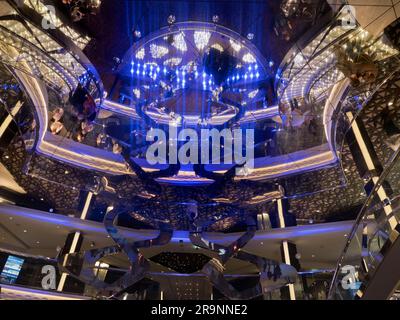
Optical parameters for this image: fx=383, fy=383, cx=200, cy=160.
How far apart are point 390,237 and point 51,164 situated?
8.35m

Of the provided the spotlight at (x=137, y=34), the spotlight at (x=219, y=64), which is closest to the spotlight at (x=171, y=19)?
the spotlight at (x=137, y=34)

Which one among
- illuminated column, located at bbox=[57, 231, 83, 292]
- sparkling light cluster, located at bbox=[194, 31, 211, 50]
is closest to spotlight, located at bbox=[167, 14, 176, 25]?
sparkling light cluster, located at bbox=[194, 31, 211, 50]

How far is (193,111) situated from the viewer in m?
7.95

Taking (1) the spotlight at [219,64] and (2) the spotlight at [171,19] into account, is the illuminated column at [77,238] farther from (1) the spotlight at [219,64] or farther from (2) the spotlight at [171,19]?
(2) the spotlight at [171,19]

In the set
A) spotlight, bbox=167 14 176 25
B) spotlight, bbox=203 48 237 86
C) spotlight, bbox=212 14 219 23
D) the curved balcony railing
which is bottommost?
the curved balcony railing

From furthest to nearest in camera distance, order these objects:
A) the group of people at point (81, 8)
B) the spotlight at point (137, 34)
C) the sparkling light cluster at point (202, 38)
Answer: the spotlight at point (137, 34), the sparkling light cluster at point (202, 38), the group of people at point (81, 8)

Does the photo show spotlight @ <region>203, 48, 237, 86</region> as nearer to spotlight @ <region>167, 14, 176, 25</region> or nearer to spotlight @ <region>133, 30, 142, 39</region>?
spotlight @ <region>167, 14, 176, 25</region>

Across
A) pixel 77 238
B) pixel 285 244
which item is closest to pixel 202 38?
pixel 285 244

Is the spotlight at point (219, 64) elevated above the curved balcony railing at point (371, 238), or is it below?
above

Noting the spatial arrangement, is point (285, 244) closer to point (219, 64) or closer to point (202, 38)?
point (219, 64)

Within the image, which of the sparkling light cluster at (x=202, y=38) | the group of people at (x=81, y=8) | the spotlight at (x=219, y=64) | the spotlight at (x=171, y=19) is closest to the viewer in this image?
the group of people at (x=81, y=8)

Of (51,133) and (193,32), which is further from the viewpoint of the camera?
(51,133)
